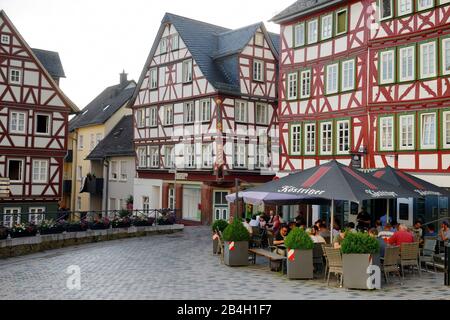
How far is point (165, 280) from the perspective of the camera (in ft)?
44.8

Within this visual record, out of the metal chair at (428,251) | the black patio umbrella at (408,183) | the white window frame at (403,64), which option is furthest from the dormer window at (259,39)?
the metal chair at (428,251)

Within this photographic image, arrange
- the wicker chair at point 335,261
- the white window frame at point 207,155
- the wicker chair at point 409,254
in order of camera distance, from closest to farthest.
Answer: the wicker chair at point 335,261 < the wicker chair at point 409,254 < the white window frame at point 207,155

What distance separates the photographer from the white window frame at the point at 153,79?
37.2m

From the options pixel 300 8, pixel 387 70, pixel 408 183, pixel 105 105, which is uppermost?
pixel 300 8

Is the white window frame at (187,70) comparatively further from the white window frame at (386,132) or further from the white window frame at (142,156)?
the white window frame at (386,132)

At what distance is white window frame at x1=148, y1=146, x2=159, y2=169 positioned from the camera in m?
37.5

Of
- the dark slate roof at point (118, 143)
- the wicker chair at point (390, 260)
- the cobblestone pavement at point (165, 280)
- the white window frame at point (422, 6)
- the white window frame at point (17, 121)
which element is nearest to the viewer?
the cobblestone pavement at point (165, 280)

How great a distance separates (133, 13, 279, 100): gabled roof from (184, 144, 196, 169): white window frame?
4.49 meters

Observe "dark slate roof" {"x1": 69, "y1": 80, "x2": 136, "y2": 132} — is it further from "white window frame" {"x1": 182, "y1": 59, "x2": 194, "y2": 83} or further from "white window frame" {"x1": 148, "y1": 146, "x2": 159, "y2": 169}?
"white window frame" {"x1": 182, "y1": 59, "x2": 194, "y2": 83}

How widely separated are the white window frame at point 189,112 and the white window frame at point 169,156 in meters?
2.40

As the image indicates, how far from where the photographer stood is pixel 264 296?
11305 millimetres

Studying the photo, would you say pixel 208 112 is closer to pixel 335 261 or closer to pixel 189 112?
pixel 189 112

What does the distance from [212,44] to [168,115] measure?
5599mm

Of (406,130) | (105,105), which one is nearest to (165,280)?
(406,130)
